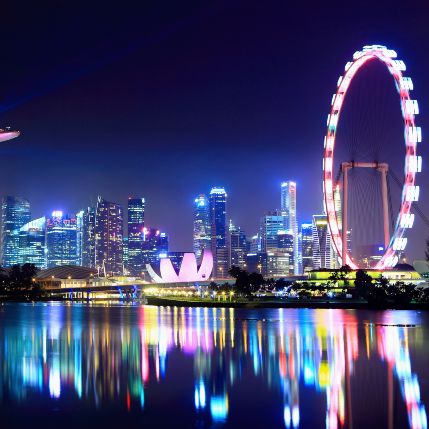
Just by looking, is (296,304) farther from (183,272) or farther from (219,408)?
(219,408)

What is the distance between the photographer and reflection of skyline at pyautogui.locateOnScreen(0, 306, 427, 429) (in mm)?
A: 16447

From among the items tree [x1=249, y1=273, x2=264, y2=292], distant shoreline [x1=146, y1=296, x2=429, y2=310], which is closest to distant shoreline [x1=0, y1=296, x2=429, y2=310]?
distant shoreline [x1=146, y1=296, x2=429, y2=310]

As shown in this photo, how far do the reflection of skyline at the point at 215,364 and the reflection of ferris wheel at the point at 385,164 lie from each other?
26063mm

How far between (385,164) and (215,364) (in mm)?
49506

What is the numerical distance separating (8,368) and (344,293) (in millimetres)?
63543

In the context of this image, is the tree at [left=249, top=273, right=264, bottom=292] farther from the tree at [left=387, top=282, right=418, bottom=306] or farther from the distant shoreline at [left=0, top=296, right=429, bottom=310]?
the tree at [left=387, top=282, right=418, bottom=306]

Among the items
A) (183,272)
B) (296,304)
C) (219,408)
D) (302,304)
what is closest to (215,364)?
(219,408)

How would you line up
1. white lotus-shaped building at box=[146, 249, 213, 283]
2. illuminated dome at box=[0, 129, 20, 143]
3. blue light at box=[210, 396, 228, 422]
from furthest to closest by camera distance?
1. white lotus-shaped building at box=[146, 249, 213, 283]
2. illuminated dome at box=[0, 129, 20, 143]
3. blue light at box=[210, 396, 228, 422]

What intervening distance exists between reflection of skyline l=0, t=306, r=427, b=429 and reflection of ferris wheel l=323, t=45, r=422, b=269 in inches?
1026

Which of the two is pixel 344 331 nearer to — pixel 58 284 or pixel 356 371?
pixel 356 371

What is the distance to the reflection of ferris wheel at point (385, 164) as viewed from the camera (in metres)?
59.8

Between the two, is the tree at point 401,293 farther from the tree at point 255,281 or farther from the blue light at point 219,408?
the blue light at point 219,408

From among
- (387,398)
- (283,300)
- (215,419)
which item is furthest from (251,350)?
(283,300)

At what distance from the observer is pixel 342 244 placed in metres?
69.1
